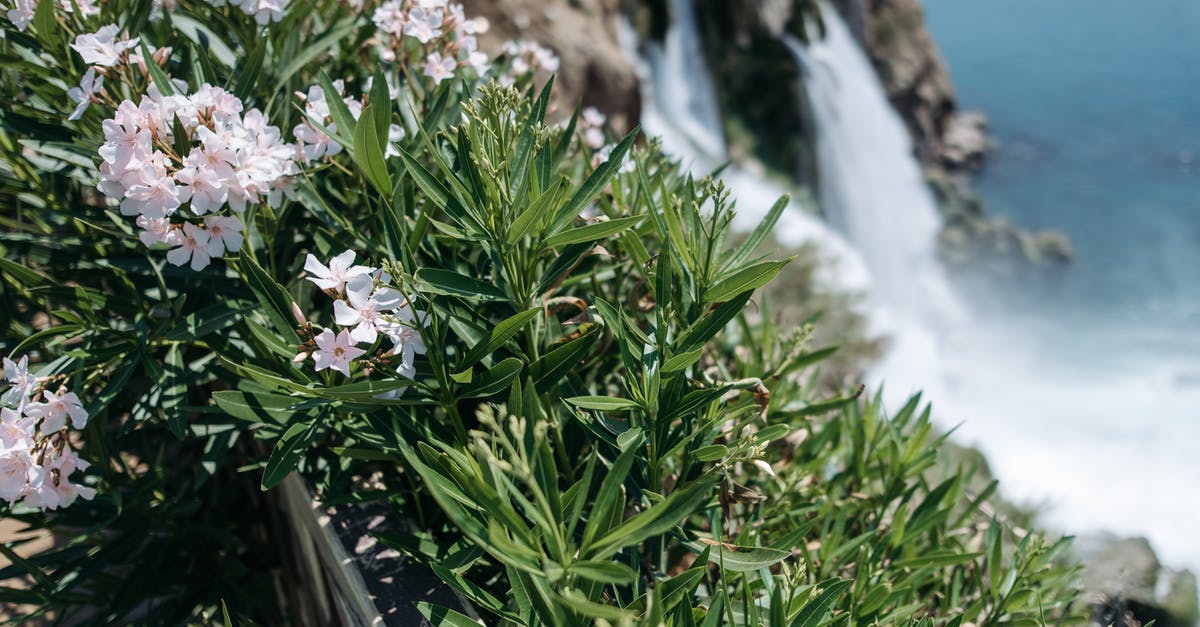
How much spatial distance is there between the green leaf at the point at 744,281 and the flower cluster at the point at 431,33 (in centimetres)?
61

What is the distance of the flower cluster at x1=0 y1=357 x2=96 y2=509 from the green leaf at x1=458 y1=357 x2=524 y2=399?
506 millimetres

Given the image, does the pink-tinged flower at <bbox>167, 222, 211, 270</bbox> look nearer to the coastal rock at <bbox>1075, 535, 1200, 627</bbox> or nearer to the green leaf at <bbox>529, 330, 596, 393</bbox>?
the green leaf at <bbox>529, 330, 596, 393</bbox>

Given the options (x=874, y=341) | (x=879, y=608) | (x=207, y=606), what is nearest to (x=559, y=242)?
(x=879, y=608)

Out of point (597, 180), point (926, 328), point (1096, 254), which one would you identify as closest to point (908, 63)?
point (1096, 254)

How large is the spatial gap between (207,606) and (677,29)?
605cm

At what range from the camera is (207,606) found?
152 centimetres

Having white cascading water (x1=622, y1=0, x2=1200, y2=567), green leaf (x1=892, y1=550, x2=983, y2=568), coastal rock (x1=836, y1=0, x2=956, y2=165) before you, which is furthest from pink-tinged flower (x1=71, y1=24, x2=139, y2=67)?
coastal rock (x1=836, y1=0, x2=956, y2=165)

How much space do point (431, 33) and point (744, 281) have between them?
681mm

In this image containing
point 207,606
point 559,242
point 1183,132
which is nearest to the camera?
point 559,242

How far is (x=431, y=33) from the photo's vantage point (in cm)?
132

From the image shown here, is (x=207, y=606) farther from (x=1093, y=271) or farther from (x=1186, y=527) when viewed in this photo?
(x=1093, y=271)

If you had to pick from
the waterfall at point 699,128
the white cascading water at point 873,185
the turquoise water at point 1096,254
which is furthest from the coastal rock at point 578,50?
the white cascading water at point 873,185

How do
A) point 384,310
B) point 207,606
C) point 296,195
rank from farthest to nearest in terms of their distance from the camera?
point 207,606, point 296,195, point 384,310

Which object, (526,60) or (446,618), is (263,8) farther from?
(446,618)
